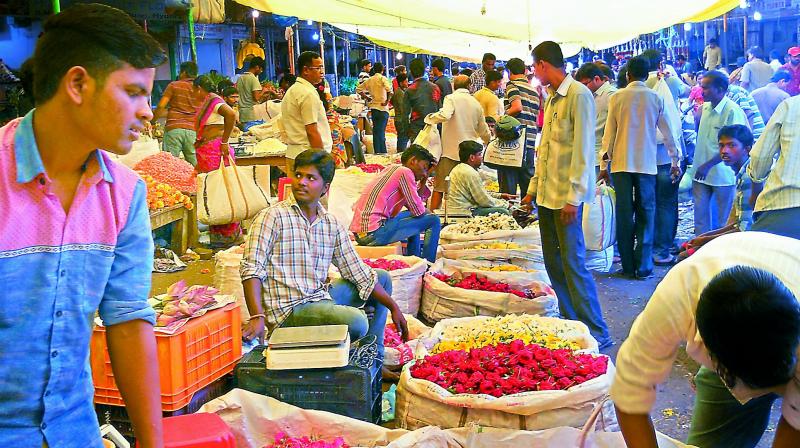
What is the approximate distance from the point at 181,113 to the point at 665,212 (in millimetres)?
5330

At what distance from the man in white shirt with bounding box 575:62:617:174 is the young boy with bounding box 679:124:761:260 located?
1920mm

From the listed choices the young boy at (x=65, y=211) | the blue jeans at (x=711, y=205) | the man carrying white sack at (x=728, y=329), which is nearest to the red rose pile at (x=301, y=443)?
the man carrying white sack at (x=728, y=329)

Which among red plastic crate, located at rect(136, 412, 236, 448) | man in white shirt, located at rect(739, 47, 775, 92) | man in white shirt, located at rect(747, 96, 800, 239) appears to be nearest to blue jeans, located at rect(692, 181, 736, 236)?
man in white shirt, located at rect(747, 96, 800, 239)

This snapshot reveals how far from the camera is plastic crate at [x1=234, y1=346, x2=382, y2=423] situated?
367 cm

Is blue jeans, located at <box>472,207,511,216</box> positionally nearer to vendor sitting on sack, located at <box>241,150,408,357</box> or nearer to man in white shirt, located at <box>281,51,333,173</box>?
man in white shirt, located at <box>281,51,333,173</box>

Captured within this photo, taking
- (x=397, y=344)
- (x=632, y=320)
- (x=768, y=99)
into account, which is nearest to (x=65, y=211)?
(x=397, y=344)

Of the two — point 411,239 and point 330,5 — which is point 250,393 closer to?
point 411,239

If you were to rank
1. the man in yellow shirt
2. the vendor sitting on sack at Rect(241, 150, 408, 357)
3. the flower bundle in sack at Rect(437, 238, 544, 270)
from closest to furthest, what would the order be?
the vendor sitting on sack at Rect(241, 150, 408, 357)
the flower bundle in sack at Rect(437, 238, 544, 270)
the man in yellow shirt

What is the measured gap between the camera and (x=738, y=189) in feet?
18.2

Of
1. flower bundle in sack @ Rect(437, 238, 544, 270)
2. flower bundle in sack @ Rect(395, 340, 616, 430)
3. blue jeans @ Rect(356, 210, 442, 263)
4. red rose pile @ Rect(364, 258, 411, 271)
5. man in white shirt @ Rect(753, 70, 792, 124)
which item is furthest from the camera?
man in white shirt @ Rect(753, 70, 792, 124)

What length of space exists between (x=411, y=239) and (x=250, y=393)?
3776 millimetres

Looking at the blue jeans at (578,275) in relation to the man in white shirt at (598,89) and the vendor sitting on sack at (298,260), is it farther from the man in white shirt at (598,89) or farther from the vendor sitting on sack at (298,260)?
the man in white shirt at (598,89)

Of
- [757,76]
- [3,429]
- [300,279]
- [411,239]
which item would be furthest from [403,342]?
[757,76]

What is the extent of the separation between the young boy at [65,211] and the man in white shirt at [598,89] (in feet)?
22.5
